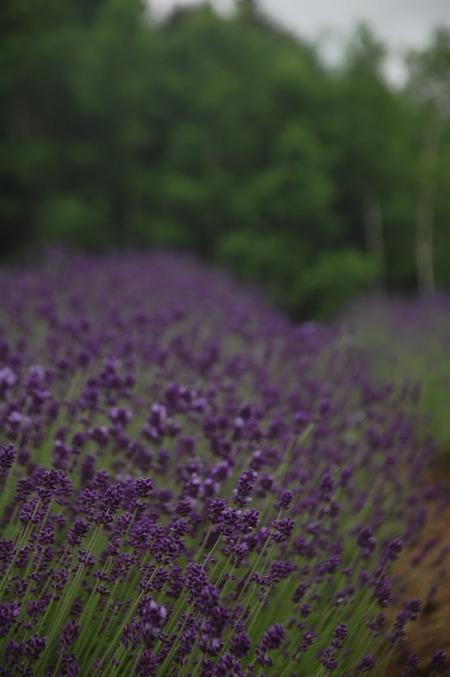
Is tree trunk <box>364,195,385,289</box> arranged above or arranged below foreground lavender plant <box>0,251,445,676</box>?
above

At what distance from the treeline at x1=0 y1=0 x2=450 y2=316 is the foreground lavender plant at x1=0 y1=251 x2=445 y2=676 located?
725 cm

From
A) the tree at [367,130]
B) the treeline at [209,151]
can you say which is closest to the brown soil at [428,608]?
the treeline at [209,151]

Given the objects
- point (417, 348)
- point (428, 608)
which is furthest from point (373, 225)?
point (428, 608)

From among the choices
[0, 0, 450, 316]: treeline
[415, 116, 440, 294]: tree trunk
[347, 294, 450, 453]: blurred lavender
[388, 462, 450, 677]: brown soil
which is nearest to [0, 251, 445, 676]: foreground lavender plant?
[388, 462, 450, 677]: brown soil

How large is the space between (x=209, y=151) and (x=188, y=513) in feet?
38.4

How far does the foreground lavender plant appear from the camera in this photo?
5.72ft

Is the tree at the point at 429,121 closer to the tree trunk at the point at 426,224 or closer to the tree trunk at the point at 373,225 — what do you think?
the tree trunk at the point at 426,224

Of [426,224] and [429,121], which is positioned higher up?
[429,121]

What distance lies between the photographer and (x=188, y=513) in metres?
1.98

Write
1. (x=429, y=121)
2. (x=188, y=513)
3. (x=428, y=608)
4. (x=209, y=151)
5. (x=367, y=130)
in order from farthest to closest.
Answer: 1. (x=429, y=121)
2. (x=209, y=151)
3. (x=367, y=130)
4. (x=428, y=608)
5. (x=188, y=513)

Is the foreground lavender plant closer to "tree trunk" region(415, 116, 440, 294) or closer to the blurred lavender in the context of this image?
the blurred lavender

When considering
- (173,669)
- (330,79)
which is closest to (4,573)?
(173,669)

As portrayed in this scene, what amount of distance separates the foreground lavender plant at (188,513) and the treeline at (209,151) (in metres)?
7.25

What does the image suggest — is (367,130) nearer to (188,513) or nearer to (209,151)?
(209,151)
